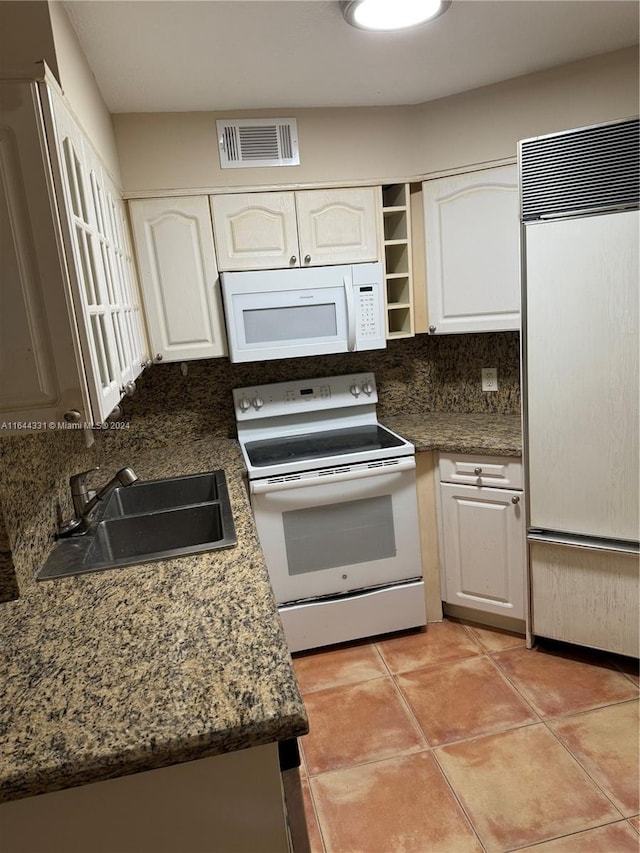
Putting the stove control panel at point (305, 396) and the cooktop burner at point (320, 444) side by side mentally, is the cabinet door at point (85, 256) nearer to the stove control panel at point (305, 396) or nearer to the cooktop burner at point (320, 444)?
the cooktop burner at point (320, 444)

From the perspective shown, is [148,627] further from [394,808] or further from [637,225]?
[637,225]

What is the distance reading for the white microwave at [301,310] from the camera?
7.78 ft

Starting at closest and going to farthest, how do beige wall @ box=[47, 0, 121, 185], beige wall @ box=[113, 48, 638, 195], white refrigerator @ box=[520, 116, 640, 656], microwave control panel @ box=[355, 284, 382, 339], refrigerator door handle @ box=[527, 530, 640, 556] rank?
beige wall @ box=[47, 0, 121, 185], white refrigerator @ box=[520, 116, 640, 656], refrigerator door handle @ box=[527, 530, 640, 556], beige wall @ box=[113, 48, 638, 195], microwave control panel @ box=[355, 284, 382, 339]

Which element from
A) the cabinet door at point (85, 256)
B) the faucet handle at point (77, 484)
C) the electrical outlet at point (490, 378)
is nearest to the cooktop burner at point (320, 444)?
the electrical outlet at point (490, 378)

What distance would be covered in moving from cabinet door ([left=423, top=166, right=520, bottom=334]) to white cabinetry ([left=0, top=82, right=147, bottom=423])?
64.4 inches

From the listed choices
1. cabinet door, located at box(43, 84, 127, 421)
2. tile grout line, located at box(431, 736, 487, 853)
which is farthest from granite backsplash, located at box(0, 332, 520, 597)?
tile grout line, located at box(431, 736, 487, 853)

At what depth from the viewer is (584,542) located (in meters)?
2.08

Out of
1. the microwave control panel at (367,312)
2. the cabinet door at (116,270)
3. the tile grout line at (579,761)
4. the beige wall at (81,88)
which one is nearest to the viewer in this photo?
the beige wall at (81,88)

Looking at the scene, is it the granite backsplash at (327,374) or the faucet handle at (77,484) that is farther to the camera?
the granite backsplash at (327,374)

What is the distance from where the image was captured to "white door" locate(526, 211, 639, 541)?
182 centimetres

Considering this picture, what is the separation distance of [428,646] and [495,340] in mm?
1500

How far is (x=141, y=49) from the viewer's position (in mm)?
1731

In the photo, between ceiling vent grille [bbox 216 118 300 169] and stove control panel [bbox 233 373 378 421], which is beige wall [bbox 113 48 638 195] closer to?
ceiling vent grille [bbox 216 118 300 169]

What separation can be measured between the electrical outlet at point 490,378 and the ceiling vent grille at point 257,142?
53.9 inches
